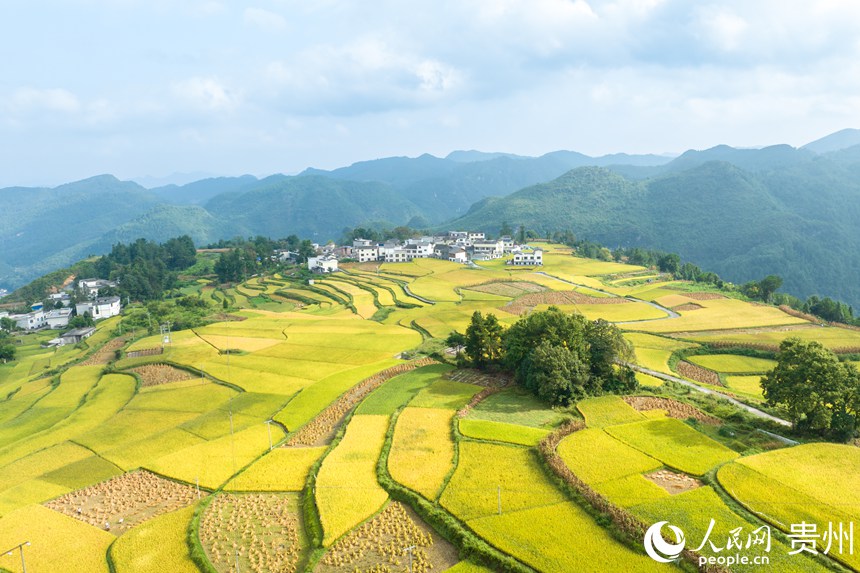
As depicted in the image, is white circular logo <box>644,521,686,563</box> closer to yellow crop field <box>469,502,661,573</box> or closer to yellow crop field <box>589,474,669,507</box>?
yellow crop field <box>469,502,661,573</box>

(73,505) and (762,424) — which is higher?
(762,424)

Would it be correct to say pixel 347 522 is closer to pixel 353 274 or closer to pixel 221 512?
pixel 221 512

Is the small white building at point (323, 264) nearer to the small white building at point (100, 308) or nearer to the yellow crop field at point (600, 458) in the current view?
the small white building at point (100, 308)

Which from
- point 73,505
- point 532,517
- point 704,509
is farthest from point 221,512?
point 704,509

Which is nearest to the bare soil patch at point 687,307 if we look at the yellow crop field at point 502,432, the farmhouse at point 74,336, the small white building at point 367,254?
the yellow crop field at point 502,432

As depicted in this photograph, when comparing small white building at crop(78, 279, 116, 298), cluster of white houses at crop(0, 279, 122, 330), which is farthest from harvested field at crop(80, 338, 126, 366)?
small white building at crop(78, 279, 116, 298)

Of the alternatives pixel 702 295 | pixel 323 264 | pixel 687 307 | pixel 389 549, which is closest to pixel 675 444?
pixel 389 549
